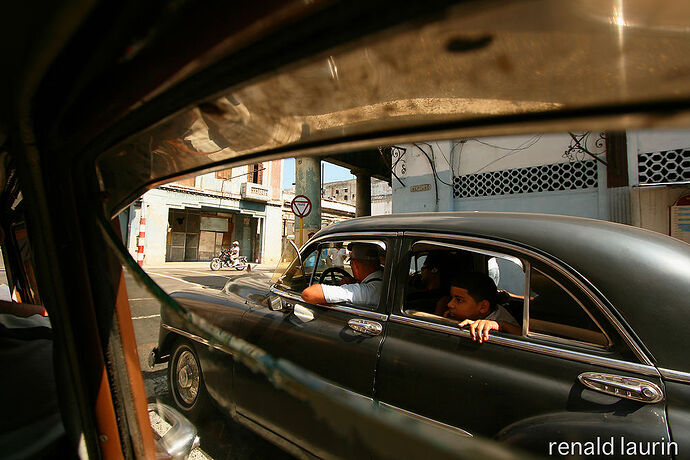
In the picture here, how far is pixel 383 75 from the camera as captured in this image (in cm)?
49

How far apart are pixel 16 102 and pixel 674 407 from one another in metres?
2.02

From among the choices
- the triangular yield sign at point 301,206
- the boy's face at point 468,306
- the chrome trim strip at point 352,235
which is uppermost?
the triangular yield sign at point 301,206

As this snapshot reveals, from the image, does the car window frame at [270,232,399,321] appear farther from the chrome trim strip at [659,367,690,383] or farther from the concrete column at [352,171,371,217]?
the concrete column at [352,171,371,217]

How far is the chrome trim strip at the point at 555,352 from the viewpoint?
1.21m

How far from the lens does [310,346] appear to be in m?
1.98

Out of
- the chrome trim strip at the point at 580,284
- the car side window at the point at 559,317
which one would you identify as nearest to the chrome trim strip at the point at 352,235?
the chrome trim strip at the point at 580,284

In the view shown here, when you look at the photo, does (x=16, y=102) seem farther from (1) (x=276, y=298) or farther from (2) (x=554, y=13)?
(1) (x=276, y=298)

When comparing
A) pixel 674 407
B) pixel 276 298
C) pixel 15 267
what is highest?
pixel 15 267

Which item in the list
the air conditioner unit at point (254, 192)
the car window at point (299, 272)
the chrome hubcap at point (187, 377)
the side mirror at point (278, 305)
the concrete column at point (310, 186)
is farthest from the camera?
the air conditioner unit at point (254, 192)

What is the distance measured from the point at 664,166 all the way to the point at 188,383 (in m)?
7.19

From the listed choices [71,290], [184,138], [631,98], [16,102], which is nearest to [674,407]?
[631,98]

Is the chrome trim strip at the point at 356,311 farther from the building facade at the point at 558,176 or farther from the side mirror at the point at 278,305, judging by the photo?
the building facade at the point at 558,176

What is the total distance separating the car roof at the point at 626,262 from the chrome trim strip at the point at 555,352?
8 cm

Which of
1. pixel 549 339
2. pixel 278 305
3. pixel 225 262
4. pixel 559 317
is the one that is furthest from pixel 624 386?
pixel 225 262
